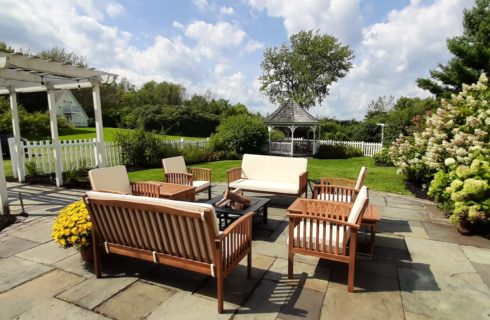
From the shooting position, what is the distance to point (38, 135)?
19.7 metres

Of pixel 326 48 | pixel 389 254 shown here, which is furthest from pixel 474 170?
pixel 326 48

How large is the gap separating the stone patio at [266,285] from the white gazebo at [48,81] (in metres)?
2.99

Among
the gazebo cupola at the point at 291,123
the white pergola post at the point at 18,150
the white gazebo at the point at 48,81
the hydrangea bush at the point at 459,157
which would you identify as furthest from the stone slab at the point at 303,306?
the gazebo cupola at the point at 291,123

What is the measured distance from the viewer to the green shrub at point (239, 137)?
15.1 metres

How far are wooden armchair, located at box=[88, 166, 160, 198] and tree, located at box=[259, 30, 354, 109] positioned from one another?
29.7 meters

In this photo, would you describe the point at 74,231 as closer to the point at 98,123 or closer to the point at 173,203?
the point at 173,203

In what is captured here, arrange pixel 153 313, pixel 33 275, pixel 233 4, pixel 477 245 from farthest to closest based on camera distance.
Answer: pixel 233 4 → pixel 477 245 → pixel 33 275 → pixel 153 313

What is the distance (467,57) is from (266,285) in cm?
1670

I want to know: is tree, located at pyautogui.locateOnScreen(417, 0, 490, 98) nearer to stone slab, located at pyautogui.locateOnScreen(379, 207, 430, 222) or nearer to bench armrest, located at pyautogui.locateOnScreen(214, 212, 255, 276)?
stone slab, located at pyautogui.locateOnScreen(379, 207, 430, 222)

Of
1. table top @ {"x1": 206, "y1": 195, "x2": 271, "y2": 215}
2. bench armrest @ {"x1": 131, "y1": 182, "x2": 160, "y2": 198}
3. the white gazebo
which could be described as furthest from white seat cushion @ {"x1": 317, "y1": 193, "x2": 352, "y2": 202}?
the white gazebo

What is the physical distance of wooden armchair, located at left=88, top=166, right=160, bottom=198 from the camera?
176 inches

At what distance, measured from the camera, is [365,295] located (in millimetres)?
2723

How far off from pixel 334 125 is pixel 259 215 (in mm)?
23161

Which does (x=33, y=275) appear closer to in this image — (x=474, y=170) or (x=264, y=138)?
(x=474, y=170)
